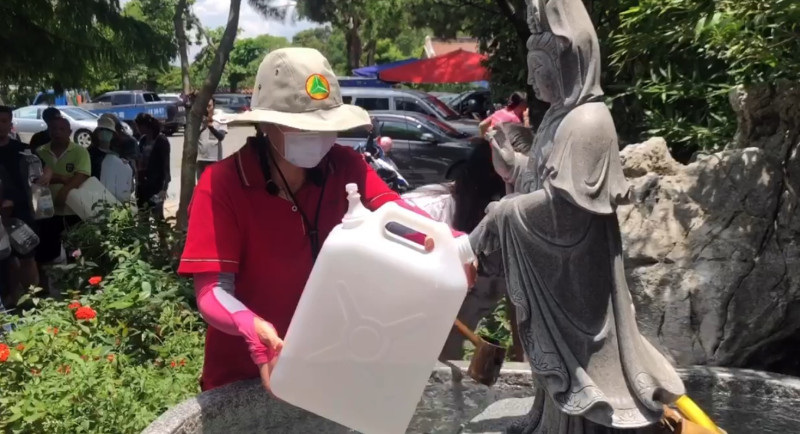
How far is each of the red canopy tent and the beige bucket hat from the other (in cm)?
1920

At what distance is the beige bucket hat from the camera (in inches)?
95.4

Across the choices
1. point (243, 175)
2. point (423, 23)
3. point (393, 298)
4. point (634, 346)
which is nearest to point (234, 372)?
point (243, 175)

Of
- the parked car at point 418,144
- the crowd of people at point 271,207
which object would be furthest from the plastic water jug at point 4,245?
the parked car at point 418,144

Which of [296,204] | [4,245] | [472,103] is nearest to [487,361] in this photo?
[296,204]

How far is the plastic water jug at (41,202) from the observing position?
21.7ft

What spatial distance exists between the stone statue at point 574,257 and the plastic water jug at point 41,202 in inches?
205

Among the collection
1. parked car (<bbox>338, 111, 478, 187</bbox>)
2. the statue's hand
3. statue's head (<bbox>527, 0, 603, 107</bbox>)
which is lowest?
parked car (<bbox>338, 111, 478, 187</bbox>)

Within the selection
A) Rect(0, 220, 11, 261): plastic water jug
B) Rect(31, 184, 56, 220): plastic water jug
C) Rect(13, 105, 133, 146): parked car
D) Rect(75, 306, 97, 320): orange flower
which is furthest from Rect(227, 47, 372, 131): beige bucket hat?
Rect(13, 105, 133, 146): parked car

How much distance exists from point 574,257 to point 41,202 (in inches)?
214

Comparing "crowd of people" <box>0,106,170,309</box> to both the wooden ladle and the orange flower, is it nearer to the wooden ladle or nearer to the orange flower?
the orange flower

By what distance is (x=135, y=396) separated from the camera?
3.64 meters

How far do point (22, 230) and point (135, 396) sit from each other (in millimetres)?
3076

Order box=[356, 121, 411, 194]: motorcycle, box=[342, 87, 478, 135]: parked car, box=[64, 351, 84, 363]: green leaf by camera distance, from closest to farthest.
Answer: box=[64, 351, 84, 363]: green leaf, box=[356, 121, 411, 194]: motorcycle, box=[342, 87, 478, 135]: parked car

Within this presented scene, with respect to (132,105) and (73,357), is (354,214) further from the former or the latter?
(132,105)
